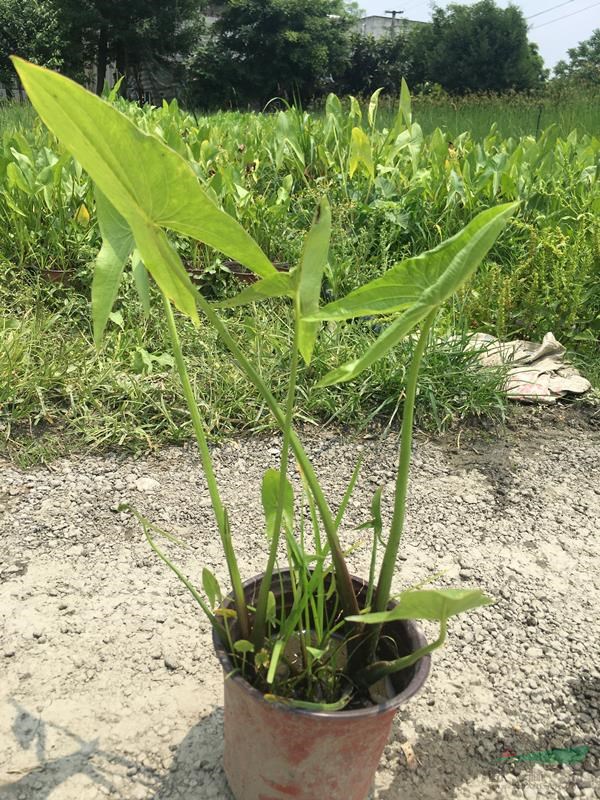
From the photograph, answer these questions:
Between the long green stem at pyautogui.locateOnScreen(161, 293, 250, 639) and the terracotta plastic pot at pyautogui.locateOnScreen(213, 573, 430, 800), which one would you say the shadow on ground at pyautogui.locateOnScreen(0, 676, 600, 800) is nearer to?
the terracotta plastic pot at pyautogui.locateOnScreen(213, 573, 430, 800)

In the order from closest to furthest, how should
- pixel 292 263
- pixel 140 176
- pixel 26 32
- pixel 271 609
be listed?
1. pixel 140 176
2. pixel 271 609
3. pixel 292 263
4. pixel 26 32

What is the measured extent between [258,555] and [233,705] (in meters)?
0.79

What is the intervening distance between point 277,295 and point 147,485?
1.40 meters

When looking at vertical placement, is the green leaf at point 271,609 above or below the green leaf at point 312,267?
below

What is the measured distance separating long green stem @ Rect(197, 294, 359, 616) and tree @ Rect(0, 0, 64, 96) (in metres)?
21.9

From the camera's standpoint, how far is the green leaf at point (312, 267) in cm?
75

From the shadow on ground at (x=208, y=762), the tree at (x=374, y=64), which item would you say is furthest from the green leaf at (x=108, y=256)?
the tree at (x=374, y=64)

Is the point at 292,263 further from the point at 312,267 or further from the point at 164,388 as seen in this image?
the point at 312,267

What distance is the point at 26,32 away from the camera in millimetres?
20453

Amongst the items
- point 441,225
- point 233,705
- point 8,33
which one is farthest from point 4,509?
point 8,33

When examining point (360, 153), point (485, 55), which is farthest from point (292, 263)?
point (485, 55)

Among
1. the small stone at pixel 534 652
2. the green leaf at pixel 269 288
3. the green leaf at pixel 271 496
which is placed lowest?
the small stone at pixel 534 652

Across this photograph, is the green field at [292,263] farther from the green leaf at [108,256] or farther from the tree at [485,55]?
the tree at [485,55]

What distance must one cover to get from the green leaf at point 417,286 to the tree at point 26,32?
22.0 metres
